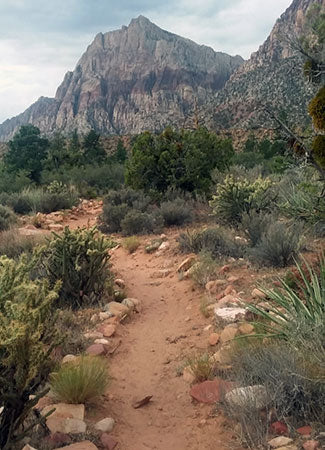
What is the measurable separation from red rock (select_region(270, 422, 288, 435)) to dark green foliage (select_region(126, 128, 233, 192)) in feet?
36.2

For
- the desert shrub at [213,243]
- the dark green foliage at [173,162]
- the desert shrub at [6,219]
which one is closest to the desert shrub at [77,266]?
the desert shrub at [213,243]

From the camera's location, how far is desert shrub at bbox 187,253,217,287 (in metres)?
6.95

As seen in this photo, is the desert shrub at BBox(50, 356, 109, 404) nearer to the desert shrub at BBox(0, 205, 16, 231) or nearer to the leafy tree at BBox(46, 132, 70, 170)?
the desert shrub at BBox(0, 205, 16, 231)

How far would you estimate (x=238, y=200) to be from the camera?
34.4 feet

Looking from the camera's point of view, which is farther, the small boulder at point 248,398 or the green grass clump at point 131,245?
the green grass clump at point 131,245

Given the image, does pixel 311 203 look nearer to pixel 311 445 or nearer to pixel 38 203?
pixel 311 445

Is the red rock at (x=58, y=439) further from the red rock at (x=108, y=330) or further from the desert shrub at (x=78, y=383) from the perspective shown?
the red rock at (x=108, y=330)

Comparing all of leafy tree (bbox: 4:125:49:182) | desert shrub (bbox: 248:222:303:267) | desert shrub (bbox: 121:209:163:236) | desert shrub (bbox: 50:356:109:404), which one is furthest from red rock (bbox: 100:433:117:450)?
leafy tree (bbox: 4:125:49:182)

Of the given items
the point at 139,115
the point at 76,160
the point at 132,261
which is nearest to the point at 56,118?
the point at 139,115

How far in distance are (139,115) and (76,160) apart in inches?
5181

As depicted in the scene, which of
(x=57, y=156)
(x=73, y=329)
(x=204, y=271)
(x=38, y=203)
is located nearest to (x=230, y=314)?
(x=204, y=271)

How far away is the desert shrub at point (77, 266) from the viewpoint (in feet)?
21.0

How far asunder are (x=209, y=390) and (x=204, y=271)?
3.42m

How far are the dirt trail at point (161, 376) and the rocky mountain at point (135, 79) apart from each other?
15734 centimetres
